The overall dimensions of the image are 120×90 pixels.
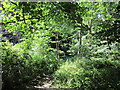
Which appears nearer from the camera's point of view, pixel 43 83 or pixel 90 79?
pixel 90 79

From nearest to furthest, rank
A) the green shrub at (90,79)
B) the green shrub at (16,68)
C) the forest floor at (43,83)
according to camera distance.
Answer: the green shrub at (90,79) → the green shrub at (16,68) → the forest floor at (43,83)

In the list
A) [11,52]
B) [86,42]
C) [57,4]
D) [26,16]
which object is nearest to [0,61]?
[11,52]

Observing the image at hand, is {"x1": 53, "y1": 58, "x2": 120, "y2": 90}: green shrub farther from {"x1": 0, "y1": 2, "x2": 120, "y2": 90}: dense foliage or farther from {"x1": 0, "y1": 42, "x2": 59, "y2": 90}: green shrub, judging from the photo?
{"x1": 0, "y1": 42, "x2": 59, "y2": 90}: green shrub

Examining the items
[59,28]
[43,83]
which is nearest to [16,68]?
[43,83]

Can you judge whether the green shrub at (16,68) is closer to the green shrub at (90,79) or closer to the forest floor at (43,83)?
the forest floor at (43,83)

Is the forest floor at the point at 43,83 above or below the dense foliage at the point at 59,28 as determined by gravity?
below

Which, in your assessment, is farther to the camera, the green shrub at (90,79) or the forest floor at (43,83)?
the forest floor at (43,83)

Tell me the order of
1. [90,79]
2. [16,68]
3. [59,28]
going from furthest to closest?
[59,28]
[16,68]
[90,79]

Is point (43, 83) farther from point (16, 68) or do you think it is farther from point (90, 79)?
point (90, 79)

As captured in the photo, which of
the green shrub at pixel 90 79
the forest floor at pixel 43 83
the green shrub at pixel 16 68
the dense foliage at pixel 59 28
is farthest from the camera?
the forest floor at pixel 43 83

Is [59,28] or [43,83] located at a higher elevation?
[59,28]

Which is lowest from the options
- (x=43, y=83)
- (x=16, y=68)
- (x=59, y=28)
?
(x=43, y=83)

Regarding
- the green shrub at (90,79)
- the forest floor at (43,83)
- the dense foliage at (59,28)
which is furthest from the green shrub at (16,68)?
the green shrub at (90,79)

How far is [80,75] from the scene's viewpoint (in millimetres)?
2121
